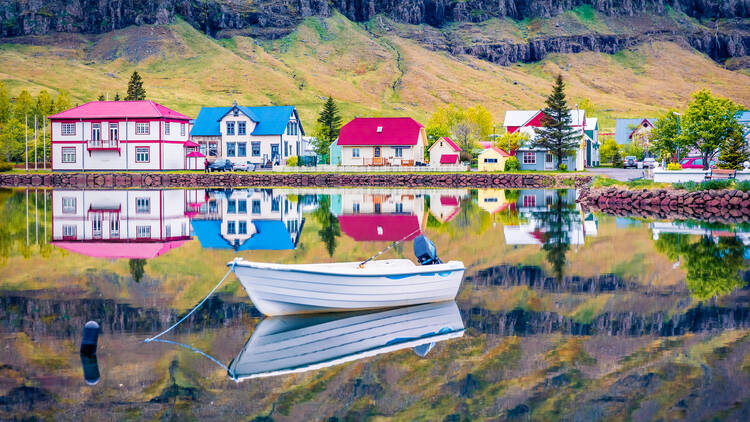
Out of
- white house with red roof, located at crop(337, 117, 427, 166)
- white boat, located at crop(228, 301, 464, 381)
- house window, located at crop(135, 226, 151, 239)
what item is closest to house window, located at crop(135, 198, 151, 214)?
house window, located at crop(135, 226, 151, 239)

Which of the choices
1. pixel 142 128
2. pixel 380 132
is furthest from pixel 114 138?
pixel 380 132

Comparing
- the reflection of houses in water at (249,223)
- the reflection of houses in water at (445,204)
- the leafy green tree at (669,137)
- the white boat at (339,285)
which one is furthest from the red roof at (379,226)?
the leafy green tree at (669,137)

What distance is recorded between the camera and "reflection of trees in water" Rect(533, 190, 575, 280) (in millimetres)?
26875

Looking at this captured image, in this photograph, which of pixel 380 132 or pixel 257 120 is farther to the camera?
pixel 257 120

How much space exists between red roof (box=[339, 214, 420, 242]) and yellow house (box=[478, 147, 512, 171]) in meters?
47.1

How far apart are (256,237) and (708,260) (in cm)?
1771

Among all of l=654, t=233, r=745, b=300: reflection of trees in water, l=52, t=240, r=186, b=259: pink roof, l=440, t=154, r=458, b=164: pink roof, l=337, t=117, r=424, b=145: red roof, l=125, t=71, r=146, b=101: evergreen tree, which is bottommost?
l=654, t=233, r=745, b=300: reflection of trees in water

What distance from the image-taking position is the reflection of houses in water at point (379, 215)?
35250mm

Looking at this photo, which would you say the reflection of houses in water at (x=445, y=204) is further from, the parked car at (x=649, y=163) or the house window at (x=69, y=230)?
the parked car at (x=649, y=163)

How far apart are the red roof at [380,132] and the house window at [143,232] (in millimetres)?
57532

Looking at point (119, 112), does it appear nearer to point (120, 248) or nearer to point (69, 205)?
point (69, 205)

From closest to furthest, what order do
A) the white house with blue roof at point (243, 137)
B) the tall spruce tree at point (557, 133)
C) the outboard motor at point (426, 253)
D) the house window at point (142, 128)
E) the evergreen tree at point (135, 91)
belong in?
the outboard motor at point (426, 253), the house window at point (142, 128), the tall spruce tree at point (557, 133), the white house with blue roof at point (243, 137), the evergreen tree at point (135, 91)

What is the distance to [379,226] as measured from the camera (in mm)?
38656

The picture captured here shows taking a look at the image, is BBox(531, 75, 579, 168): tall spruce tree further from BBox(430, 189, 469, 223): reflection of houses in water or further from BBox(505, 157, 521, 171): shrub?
BBox(430, 189, 469, 223): reflection of houses in water
